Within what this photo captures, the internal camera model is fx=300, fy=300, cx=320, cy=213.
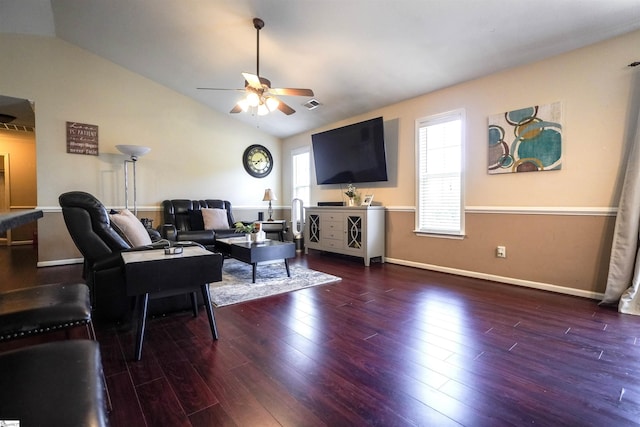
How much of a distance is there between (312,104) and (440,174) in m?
2.34

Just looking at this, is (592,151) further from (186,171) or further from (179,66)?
(186,171)

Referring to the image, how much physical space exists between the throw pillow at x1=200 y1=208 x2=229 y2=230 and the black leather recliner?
2.71m

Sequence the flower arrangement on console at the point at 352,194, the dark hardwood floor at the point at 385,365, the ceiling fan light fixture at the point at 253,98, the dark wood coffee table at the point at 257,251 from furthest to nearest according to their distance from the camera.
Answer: the flower arrangement on console at the point at 352,194 < the dark wood coffee table at the point at 257,251 < the ceiling fan light fixture at the point at 253,98 < the dark hardwood floor at the point at 385,365

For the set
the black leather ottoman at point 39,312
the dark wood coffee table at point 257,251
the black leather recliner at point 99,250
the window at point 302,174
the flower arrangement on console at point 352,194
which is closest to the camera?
the black leather ottoman at point 39,312

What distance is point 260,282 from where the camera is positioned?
348 cm

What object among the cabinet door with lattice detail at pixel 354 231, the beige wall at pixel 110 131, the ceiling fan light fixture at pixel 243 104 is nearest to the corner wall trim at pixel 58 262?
the beige wall at pixel 110 131

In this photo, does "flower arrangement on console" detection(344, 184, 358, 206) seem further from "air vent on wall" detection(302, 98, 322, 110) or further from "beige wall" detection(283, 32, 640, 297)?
"air vent on wall" detection(302, 98, 322, 110)

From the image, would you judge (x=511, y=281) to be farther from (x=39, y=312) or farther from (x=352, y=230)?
(x=39, y=312)

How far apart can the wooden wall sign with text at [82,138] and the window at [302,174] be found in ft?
11.4

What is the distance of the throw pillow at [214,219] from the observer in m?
5.09

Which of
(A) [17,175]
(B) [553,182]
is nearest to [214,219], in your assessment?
(B) [553,182]

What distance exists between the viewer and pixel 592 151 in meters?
2.86

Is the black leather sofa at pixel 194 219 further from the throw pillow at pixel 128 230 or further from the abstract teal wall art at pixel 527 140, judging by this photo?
the abstract teal wall art at pixel 527 140

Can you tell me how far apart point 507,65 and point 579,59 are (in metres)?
0.61
